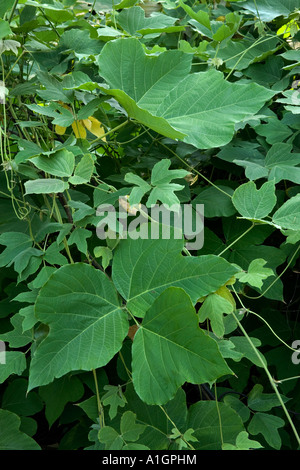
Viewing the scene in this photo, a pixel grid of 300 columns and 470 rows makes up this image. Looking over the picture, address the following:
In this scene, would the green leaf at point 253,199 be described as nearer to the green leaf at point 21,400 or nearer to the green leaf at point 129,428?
the green leaf at point 129,428

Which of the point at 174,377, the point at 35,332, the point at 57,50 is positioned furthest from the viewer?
the point at 57,50

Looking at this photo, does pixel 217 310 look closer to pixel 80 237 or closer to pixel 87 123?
pixel 80 237

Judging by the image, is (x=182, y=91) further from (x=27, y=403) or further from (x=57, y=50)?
(x=27, y=403)

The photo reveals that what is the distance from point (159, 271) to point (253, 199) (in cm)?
20

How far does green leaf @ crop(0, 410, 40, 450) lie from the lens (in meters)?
0.86

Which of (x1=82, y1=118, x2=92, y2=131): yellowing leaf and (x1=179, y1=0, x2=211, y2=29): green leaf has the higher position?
(x1=179, y1=0, x2=211, y2=29): green leaf

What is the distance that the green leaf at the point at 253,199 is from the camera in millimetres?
781

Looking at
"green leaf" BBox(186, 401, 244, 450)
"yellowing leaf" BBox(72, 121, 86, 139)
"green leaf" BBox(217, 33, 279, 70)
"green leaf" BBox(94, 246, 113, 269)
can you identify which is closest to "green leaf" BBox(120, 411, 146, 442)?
"green leaf" BBox(186, 401, 244, 450)

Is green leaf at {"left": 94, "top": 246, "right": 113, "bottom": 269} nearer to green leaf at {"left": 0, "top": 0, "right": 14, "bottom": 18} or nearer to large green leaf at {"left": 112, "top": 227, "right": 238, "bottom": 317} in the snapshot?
large green leaf at {"left": 112, "top": 227, "right": 238, "bottom": 317}

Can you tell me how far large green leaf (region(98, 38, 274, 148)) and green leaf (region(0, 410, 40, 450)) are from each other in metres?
0.57

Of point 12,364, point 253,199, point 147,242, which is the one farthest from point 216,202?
point 12,364

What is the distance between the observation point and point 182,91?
800 mm

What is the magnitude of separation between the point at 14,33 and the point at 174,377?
2.33ft

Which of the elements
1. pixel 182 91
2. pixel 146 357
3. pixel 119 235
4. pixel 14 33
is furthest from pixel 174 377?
pixel 14 33
